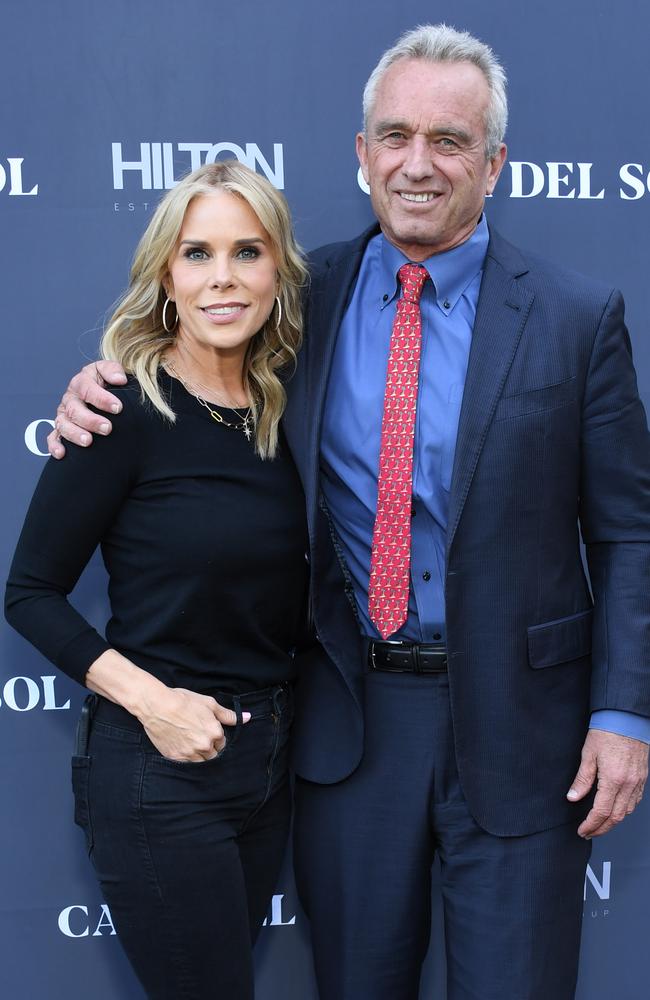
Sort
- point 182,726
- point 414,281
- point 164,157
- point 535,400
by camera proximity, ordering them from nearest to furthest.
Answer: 1. point 182,726
2. point 535,400
3. point 414,281
4. point 164,157

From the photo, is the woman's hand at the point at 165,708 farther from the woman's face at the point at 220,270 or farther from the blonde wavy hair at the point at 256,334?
the woman's face at the point at 220,270

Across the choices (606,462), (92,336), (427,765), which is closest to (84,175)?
(92,336)

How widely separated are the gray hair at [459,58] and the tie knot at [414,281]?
217 mm

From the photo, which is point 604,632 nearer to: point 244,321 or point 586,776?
point 586,776

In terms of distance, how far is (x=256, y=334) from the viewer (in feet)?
5.73

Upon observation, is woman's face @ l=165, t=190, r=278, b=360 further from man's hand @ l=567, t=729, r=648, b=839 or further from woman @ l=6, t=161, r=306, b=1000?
man's hand @ l=567, t=729, r=648, b=839

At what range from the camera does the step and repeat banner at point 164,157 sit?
6.70ft

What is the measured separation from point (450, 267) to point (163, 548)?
0.65m

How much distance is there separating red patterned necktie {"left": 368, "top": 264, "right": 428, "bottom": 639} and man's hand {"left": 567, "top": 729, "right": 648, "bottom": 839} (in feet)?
1.22

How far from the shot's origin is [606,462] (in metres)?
1.63

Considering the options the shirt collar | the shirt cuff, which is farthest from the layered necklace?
the shirt cuff

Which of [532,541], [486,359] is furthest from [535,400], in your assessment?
[532,541]

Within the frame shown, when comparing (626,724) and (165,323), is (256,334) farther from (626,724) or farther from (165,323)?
(626,724)

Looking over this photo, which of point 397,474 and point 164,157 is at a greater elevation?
point 164,157
